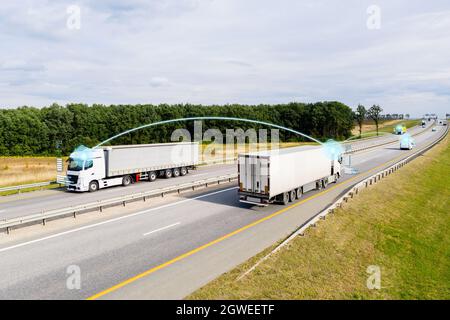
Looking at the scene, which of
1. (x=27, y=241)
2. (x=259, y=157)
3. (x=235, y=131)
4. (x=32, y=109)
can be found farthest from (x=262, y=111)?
(x=27, y=241)

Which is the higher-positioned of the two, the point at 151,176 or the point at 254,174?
the point at 254,174

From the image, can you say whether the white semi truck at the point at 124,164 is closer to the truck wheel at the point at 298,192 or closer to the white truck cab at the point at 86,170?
the white truck cab at the point at 86,170

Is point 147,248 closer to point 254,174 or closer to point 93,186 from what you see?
point 254,174

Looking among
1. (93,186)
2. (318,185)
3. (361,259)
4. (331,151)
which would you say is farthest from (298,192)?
(93,186)

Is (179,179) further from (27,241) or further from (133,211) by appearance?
(27,241)
